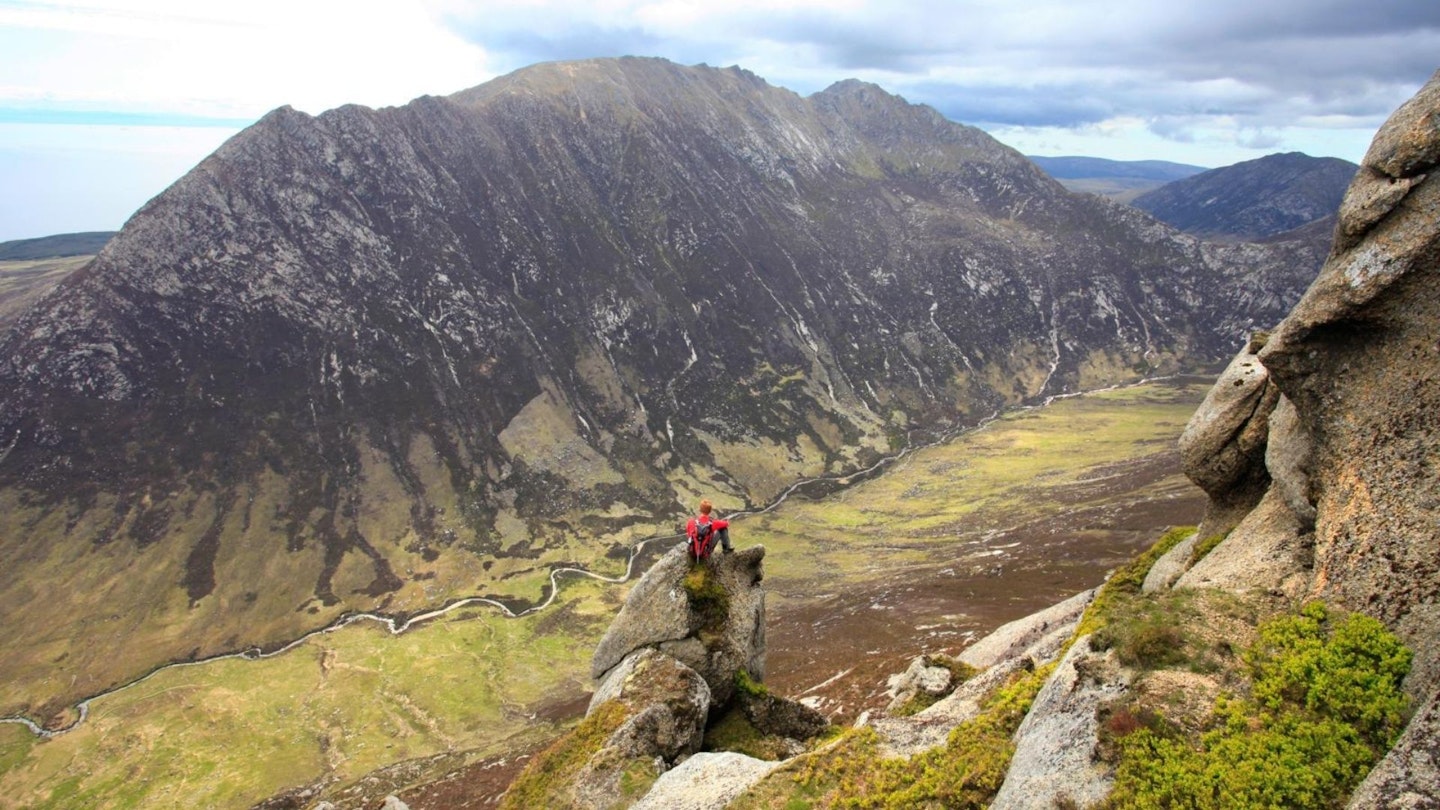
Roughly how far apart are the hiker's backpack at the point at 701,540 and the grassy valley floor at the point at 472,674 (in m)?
28.9

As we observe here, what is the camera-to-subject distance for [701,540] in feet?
117

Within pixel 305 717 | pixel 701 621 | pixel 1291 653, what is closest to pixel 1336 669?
pixel 1291 653

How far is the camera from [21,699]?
119125 millimetres

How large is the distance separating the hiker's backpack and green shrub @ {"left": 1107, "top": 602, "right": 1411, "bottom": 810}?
2090 centimetres

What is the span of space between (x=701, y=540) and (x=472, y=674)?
352ft

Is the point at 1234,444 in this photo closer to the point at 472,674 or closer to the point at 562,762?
the point at 562,762

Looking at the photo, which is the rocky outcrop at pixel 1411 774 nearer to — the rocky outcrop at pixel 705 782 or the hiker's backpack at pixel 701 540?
the rocky outcrop at pixel 705 782

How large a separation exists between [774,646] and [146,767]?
9475 cm

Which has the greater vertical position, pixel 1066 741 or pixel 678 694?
pixel 1066 741

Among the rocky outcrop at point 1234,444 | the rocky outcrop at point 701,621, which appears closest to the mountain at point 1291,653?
Answer: the rocky outcrop at point 1234,444

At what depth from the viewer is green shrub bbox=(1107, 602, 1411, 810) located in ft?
49.6

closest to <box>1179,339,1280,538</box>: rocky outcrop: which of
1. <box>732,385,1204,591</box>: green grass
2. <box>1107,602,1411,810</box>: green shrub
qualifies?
<box>1107,602,1411,810</box>: green shrub

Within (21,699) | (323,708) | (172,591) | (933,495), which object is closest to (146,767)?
(323,708)

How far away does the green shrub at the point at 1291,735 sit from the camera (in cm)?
1513
